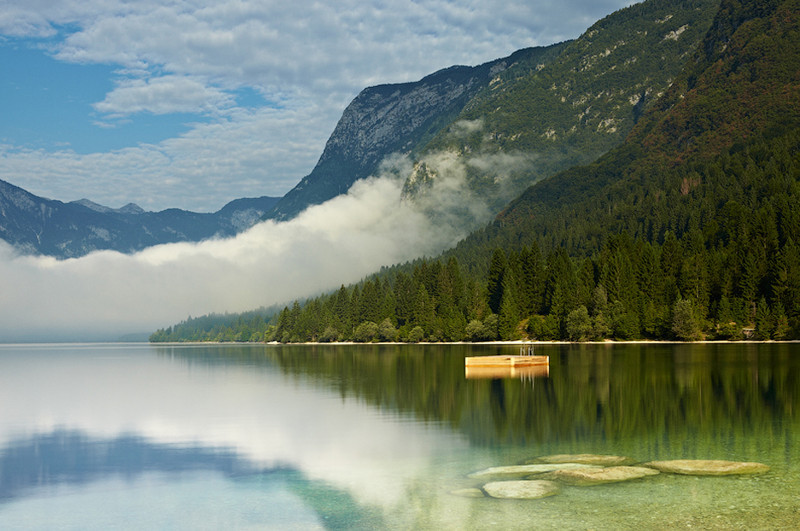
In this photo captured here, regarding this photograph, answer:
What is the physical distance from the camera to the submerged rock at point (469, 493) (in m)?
26.9

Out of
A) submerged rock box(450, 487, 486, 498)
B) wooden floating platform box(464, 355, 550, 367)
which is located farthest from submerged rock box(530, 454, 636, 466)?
wooden floating platform box(464, 355, 550, 367)

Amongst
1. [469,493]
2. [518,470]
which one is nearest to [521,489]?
[469,493]

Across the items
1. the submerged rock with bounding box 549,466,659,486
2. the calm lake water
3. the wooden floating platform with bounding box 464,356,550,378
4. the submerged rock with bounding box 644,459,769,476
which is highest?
the submerged rock with bounding box 644,459,769,476

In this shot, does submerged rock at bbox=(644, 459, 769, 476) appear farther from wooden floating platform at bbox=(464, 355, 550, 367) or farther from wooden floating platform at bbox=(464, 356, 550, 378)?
wooden floating platform at bbox=(464, 355, 550, 367)

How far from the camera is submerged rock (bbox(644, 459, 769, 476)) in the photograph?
95.6 ft

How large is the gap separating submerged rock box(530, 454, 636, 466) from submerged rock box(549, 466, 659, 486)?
51.4 inches

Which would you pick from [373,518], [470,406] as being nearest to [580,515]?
[373,518]

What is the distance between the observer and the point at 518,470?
3098cm

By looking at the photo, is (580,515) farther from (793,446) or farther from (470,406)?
(470,406)

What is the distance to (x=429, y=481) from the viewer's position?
29891 millimetres

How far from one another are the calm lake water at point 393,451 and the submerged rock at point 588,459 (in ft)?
3.51

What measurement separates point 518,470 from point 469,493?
14.8 ft

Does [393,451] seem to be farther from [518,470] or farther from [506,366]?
[506,366]

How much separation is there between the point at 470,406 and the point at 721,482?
29071 millimetres
